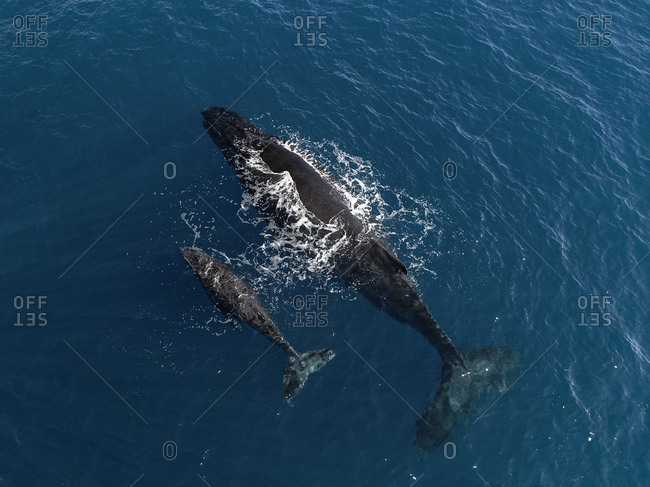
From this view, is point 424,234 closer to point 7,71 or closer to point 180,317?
point 180,317

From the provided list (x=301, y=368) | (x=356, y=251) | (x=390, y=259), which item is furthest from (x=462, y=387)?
(x=356, y=251)

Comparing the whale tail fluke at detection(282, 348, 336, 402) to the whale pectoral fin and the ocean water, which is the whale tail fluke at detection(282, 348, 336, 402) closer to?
the ocean water

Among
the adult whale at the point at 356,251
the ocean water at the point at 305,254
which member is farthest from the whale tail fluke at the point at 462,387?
the ocean water at the point at 305,254

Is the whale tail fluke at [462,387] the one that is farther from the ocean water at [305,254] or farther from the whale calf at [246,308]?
the whale calf at [246,308]

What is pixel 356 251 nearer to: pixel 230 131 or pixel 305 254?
pixel 305 254

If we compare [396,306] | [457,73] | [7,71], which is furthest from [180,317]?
[457,73]
